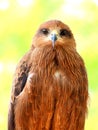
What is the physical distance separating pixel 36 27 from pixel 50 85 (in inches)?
18.4

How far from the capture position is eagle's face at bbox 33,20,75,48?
7.54 ft

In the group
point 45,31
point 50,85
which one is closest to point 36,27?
point 45,31

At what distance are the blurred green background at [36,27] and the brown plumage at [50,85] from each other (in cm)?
21

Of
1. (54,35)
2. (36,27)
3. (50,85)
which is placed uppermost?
(36,27)

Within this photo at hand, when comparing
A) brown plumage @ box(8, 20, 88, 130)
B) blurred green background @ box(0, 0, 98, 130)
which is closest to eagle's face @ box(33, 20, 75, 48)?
brown plumage @ box(8, 20, 88, 130)

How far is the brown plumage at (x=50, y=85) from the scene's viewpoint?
7.51 feet

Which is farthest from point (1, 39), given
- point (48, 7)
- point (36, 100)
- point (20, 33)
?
point (36, 100)

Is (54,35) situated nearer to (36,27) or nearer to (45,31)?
(45,31)

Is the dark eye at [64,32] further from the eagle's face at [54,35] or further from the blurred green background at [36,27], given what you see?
the blurred green background at [36,27]

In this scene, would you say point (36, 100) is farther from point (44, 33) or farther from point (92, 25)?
point (92, 25)

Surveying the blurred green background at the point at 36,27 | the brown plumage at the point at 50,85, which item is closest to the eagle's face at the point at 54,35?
the brown plumage at the point at 50,85

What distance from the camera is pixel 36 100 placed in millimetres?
2297

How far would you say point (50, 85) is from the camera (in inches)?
90.0

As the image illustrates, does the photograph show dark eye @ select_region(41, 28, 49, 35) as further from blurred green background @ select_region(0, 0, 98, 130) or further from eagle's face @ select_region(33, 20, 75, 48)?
blurred green background @ select_region(0, 0, 98, 130)
